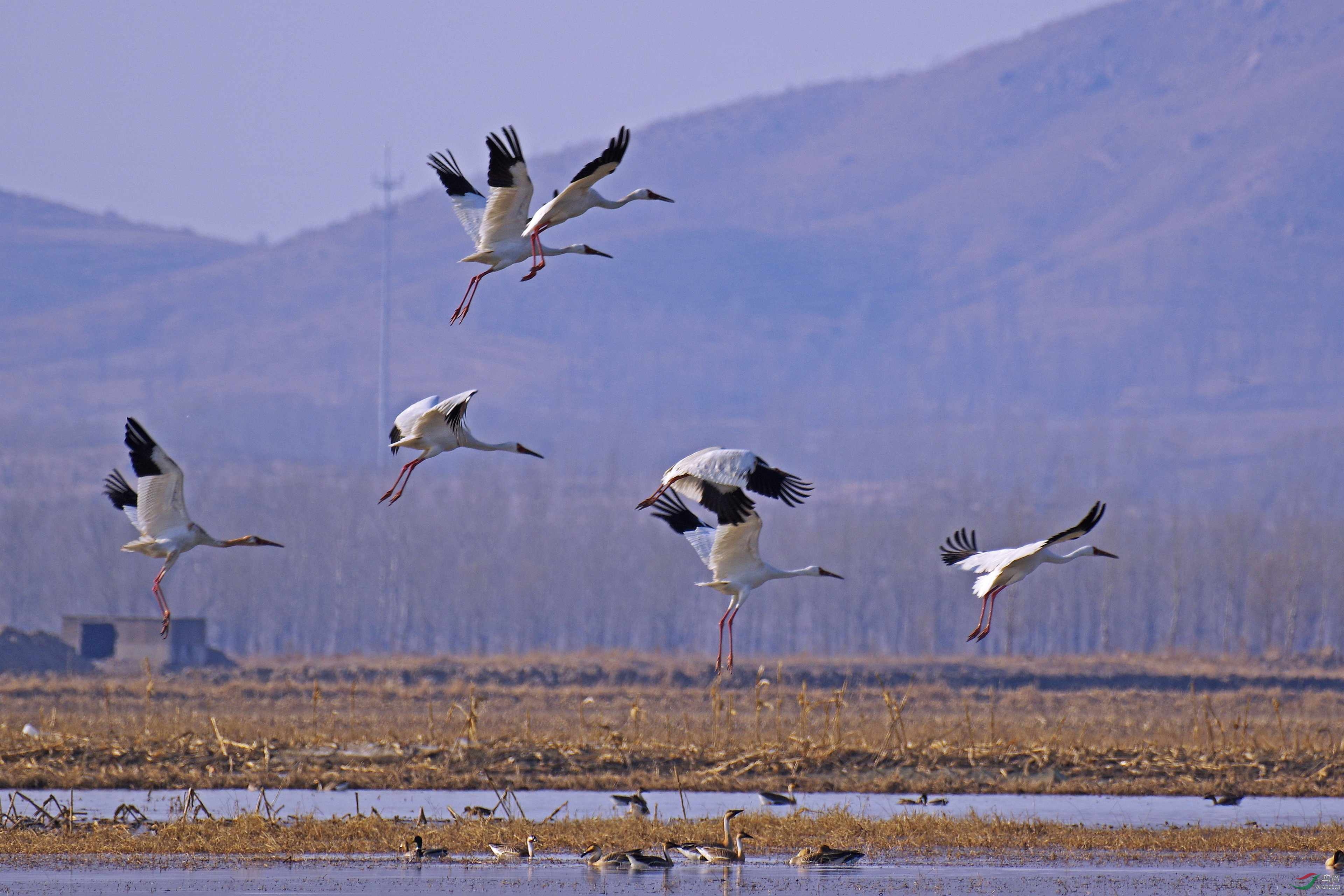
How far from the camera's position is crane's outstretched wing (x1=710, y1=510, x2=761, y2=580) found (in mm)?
19922

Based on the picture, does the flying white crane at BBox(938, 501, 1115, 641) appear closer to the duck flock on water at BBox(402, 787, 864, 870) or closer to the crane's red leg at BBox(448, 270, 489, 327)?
the duck flock on water at BBox(402, 787, 864, 870)


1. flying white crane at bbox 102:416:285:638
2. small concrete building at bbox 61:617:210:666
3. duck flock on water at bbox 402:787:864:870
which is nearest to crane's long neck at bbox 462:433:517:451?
flying white crane at bbox 102:416:285:638

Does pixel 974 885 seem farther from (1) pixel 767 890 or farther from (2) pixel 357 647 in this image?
(2) pixel 357 647

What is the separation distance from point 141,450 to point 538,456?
14.9 ft

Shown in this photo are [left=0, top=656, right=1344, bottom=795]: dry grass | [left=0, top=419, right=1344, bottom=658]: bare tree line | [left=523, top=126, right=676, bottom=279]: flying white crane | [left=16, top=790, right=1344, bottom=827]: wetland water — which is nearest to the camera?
[left=523, top=126, right=676, bottom=279]: flying white crane

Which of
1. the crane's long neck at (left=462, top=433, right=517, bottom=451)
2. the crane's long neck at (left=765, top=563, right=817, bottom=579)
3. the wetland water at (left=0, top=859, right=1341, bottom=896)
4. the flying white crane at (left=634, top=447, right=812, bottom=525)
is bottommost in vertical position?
the wetland water at (left=0, top=859, right=1341, bottom=896)

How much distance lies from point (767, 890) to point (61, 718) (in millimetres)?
18678

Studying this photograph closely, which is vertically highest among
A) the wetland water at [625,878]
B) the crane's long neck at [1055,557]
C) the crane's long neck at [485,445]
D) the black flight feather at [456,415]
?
the black flight feather at [456,415]

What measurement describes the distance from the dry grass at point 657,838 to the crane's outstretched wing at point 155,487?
3.31m

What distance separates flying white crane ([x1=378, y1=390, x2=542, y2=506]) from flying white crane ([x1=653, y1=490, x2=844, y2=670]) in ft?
7.55

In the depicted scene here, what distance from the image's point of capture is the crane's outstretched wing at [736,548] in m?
19.9

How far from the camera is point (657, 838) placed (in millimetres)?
21047

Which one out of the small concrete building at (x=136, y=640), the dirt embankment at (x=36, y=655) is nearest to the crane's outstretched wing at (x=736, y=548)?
the dirt embankment at (x=36, y=655)

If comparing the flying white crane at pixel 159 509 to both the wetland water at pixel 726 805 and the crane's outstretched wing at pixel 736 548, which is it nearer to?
the wetland water at pixel 726 805
